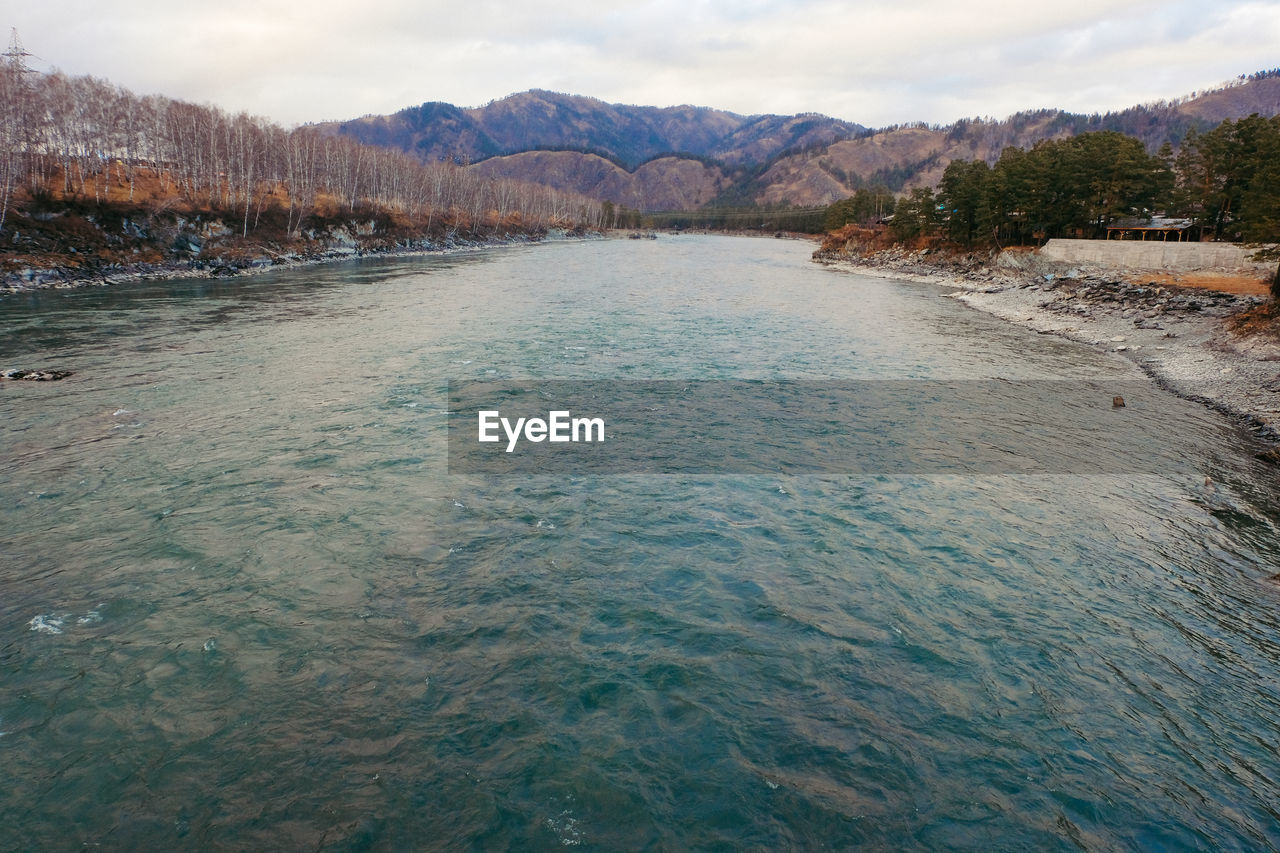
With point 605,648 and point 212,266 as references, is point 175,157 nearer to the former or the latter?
point 212,266

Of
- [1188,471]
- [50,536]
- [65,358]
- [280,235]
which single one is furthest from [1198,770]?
[280,235]

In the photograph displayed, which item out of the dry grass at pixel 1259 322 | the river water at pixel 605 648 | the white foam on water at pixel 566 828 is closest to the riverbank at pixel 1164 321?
the dry grass at pixel 1259 322

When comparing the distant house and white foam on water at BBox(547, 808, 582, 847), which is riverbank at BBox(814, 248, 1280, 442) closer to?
the distant house

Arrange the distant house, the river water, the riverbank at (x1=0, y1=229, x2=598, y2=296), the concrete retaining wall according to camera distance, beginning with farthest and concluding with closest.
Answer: the distant house, the riverbank at (x1=0, y1=229, x2=598, y2=296), the concrete retaining wall, the river water

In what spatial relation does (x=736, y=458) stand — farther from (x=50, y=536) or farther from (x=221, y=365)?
(x=221, y=365)

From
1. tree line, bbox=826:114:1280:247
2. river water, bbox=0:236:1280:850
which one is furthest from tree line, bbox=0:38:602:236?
tree line, bbox=826:114:1280:247

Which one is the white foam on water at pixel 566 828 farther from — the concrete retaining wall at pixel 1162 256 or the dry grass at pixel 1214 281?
the concrete retaining wall at pixel 1162 256
